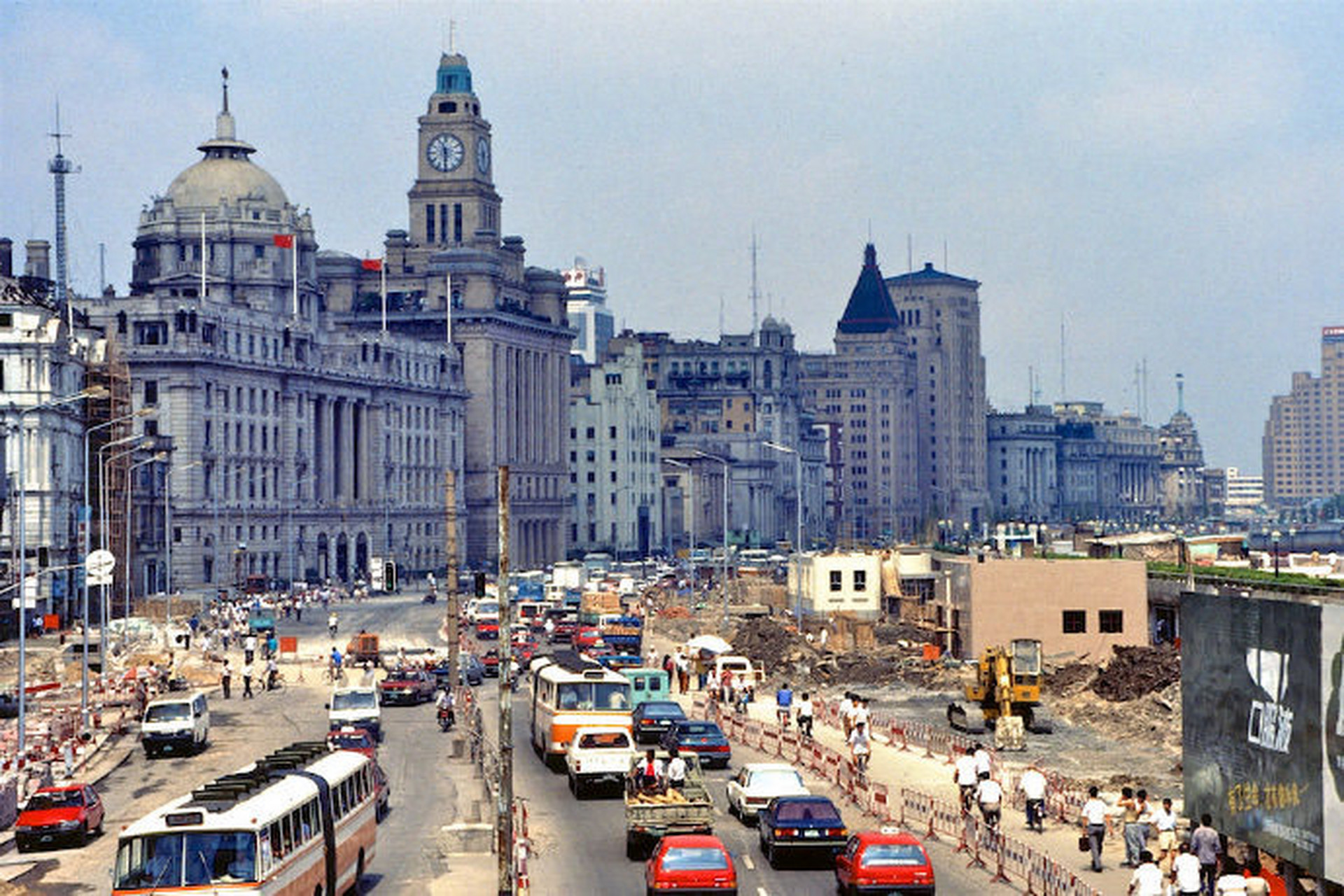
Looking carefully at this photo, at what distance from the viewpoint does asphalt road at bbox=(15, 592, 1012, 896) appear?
43.0 metres

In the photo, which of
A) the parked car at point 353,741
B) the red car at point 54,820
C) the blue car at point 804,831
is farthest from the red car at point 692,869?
the parked car at point 353,741

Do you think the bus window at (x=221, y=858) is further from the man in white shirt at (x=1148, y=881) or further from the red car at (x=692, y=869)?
the man in white shirt at (x=1148, y=881)

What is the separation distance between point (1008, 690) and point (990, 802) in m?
25.7

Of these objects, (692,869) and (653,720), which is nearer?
(692,869)

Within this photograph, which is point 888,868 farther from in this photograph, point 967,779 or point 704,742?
point 704,742

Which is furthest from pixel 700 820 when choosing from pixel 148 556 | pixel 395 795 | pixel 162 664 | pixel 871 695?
pixel 148 556

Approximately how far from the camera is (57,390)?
130375 millimetres

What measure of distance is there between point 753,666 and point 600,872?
179ft

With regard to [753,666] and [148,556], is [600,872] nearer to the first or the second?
[753,666]

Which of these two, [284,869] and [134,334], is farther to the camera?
[134,334]

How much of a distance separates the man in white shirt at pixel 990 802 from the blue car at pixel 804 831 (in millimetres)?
3595

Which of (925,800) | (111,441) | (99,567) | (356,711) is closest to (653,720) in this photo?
(356,711)

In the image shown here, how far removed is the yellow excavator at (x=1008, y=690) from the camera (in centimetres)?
7275

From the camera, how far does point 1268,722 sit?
37969 millimetres
